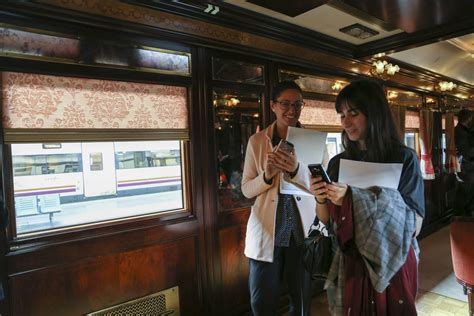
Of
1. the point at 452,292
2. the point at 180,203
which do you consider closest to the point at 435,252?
the point at 452,292

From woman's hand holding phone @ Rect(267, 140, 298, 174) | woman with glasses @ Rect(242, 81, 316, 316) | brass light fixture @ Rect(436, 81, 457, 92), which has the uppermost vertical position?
brass light fixture @ Rect(436, 81, 457, 92)

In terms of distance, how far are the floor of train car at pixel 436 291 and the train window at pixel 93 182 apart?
4.77ft

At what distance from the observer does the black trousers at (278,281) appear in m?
1.61

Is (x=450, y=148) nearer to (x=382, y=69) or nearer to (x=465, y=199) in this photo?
(x=465, y=199)

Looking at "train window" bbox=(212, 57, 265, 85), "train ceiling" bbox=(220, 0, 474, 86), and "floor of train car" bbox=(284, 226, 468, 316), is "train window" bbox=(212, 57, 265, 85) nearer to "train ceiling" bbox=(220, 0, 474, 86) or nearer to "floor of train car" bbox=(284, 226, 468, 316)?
"train ceiling" bbox=(220, 0, 474, 86)

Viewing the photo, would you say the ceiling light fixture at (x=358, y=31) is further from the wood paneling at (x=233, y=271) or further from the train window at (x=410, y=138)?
the train window at (x=410, y=138)

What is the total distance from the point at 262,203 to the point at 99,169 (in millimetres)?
963

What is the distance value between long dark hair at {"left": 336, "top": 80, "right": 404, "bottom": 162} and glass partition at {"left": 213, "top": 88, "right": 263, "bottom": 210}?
49.2 inches

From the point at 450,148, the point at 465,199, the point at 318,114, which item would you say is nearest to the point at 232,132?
the point at 318,114

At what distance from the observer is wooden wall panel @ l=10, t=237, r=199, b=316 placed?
151 centimetres

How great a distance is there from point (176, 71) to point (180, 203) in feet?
2.87

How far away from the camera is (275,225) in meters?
1.58

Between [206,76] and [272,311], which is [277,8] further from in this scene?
[272,311]

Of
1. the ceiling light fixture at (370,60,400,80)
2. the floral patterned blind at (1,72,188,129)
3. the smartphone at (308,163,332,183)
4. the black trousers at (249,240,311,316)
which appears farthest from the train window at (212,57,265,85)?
the ceiling light fixture at (370,60,400,80)
